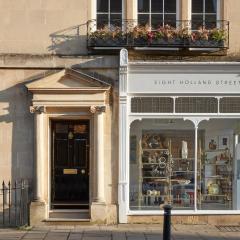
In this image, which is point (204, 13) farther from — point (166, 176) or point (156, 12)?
point (166, 176)

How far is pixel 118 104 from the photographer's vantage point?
1363 cm

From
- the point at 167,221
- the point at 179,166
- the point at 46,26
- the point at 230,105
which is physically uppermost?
the point at 46,26

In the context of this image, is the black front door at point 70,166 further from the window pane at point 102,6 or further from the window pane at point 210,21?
the window pane at point 210,21

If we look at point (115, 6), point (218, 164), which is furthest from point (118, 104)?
point (218, 164)

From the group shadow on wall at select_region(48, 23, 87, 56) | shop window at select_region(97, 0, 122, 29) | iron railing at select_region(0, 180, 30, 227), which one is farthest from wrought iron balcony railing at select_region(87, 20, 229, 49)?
iron railing at select_region(0, 180, 30, 227)

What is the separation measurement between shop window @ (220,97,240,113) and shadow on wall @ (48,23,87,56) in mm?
3397

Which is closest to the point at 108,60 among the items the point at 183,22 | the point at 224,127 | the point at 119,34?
the point at 119,34

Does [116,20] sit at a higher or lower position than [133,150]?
higher

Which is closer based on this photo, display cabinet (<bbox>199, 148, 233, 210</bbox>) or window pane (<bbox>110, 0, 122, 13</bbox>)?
window pane (<bbox>110, 0, 122, 13</bbox>)

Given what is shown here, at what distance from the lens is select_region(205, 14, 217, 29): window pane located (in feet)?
45.6

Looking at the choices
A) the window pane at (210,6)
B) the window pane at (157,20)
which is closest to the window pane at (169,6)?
the window pane at (157,20)

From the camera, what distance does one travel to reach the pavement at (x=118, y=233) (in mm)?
11922

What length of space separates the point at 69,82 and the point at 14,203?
2990 millimetres

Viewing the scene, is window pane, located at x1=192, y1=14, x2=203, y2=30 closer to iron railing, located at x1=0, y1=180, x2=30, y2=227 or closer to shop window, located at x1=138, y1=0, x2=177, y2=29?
shop window, located at x1=138, y1=0, x2=177, y2=29
